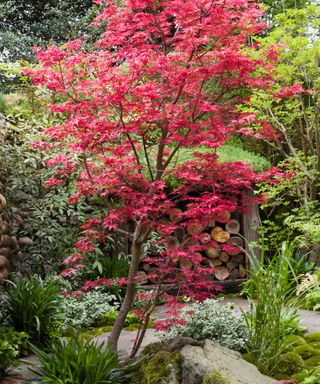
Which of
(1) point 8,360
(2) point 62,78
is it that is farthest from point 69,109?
(1) point 8,360

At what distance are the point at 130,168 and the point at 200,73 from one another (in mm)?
899

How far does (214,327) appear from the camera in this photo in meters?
4.20

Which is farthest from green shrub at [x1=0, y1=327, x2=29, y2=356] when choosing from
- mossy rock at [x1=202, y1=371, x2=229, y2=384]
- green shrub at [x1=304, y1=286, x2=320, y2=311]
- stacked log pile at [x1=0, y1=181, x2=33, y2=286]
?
green shrub at [x1=304, y1=286, x2=320, y2=311]

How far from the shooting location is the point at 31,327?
15.5 ft

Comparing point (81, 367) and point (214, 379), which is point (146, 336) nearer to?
point (81, 367)

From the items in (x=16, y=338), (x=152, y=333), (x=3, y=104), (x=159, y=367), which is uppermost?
(x=3, y=104)

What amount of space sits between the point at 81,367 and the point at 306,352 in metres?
1.98

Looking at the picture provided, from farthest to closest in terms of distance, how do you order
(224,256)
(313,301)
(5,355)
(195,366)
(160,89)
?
(224,256) < (313,301) < (5,355) < (160,89) < (195,366)

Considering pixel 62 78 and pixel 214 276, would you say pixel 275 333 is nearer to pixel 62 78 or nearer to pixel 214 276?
pixel 62 78

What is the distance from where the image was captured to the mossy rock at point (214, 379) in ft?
10.0

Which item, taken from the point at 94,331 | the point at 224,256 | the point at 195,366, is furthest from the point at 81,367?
the point at 224,256

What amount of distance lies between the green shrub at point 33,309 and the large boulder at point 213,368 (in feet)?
5.95

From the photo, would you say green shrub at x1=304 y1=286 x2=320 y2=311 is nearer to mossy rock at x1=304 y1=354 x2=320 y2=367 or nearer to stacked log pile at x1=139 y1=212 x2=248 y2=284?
stacked log pile at x1=139 y1=212 x2=248 y2=284

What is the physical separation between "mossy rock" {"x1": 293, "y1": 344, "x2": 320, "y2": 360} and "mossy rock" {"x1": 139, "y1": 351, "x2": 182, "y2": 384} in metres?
1.35
